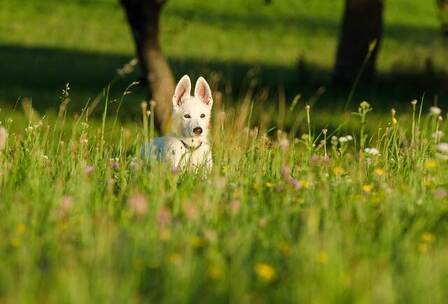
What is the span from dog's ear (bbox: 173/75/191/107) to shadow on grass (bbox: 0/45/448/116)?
11.4m

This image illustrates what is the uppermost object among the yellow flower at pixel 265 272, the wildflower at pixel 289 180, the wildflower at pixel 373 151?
the wildflower at pixel 373 151

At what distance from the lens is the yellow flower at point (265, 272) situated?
5.08m

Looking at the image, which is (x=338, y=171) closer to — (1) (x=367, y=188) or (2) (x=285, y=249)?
(1) (x=367, y=188)

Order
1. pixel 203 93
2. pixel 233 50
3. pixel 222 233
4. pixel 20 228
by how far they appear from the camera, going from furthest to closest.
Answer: pixel 233 50
pixel 203 93
pixel 222 233
pixel 20 228

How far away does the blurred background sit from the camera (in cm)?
2200

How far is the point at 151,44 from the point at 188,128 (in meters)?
11.9

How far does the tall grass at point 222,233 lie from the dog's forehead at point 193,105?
1.56 ft

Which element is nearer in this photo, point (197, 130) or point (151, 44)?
point (197, 130)

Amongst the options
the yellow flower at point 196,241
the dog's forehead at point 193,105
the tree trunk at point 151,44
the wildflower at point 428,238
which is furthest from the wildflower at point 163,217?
the tree trunk at point 151,44

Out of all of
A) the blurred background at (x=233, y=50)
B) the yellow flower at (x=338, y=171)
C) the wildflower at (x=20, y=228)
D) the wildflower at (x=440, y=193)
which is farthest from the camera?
the blurred background at (x=233, y=50)

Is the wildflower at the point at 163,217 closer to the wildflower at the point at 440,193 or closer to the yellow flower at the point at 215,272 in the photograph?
the yellow flower at the point at 215,272

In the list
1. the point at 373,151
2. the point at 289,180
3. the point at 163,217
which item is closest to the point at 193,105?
the point at 373,151

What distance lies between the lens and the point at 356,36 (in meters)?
24.1

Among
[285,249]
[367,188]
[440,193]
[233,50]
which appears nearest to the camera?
[285,249]
